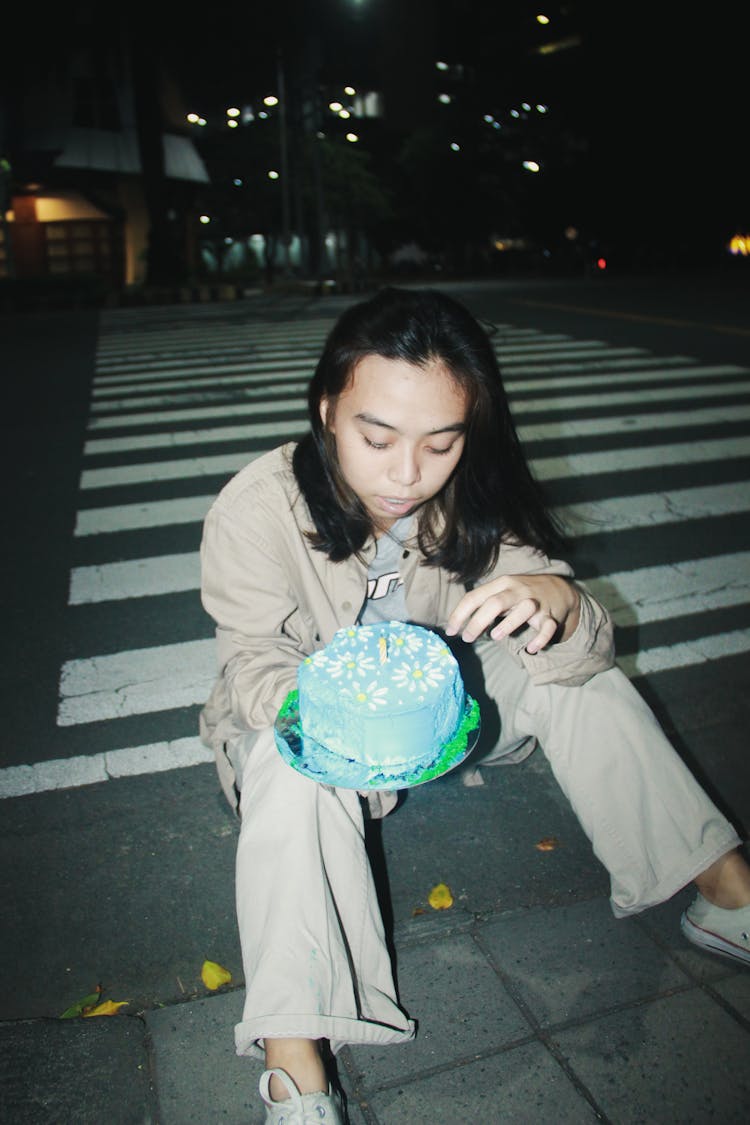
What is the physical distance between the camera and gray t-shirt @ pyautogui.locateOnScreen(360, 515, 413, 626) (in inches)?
97.5

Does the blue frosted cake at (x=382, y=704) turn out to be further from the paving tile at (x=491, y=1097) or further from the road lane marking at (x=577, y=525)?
the road lane marking at (x=577, y=525)

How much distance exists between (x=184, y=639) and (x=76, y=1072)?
241 centimetres

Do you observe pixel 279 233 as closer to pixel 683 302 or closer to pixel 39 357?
pixel 683 302

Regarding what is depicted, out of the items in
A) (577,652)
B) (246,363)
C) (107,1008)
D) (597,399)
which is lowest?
(107,1008)

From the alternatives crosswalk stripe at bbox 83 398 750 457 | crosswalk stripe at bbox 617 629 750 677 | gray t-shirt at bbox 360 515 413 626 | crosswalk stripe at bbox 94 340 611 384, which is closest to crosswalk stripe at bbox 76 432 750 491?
crosswalk stripe at bbox 83 398 750 457

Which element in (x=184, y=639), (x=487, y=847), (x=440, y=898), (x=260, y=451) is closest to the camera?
(x=440, y=898)

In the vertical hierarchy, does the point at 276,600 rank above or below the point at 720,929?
above

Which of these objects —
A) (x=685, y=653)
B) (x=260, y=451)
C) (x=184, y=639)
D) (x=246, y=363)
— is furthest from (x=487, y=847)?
(x=246, y=363)

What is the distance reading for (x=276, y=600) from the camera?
2295mm

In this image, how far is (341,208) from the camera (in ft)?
127

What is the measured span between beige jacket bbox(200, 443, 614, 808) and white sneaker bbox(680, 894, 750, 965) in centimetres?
70

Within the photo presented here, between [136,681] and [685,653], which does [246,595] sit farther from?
[685,653]

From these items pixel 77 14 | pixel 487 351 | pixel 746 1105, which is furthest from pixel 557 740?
pixel 77 14

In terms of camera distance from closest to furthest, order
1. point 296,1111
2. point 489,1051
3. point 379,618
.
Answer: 1. point 296,1111
2. point 489,1051
3. point 379,618
